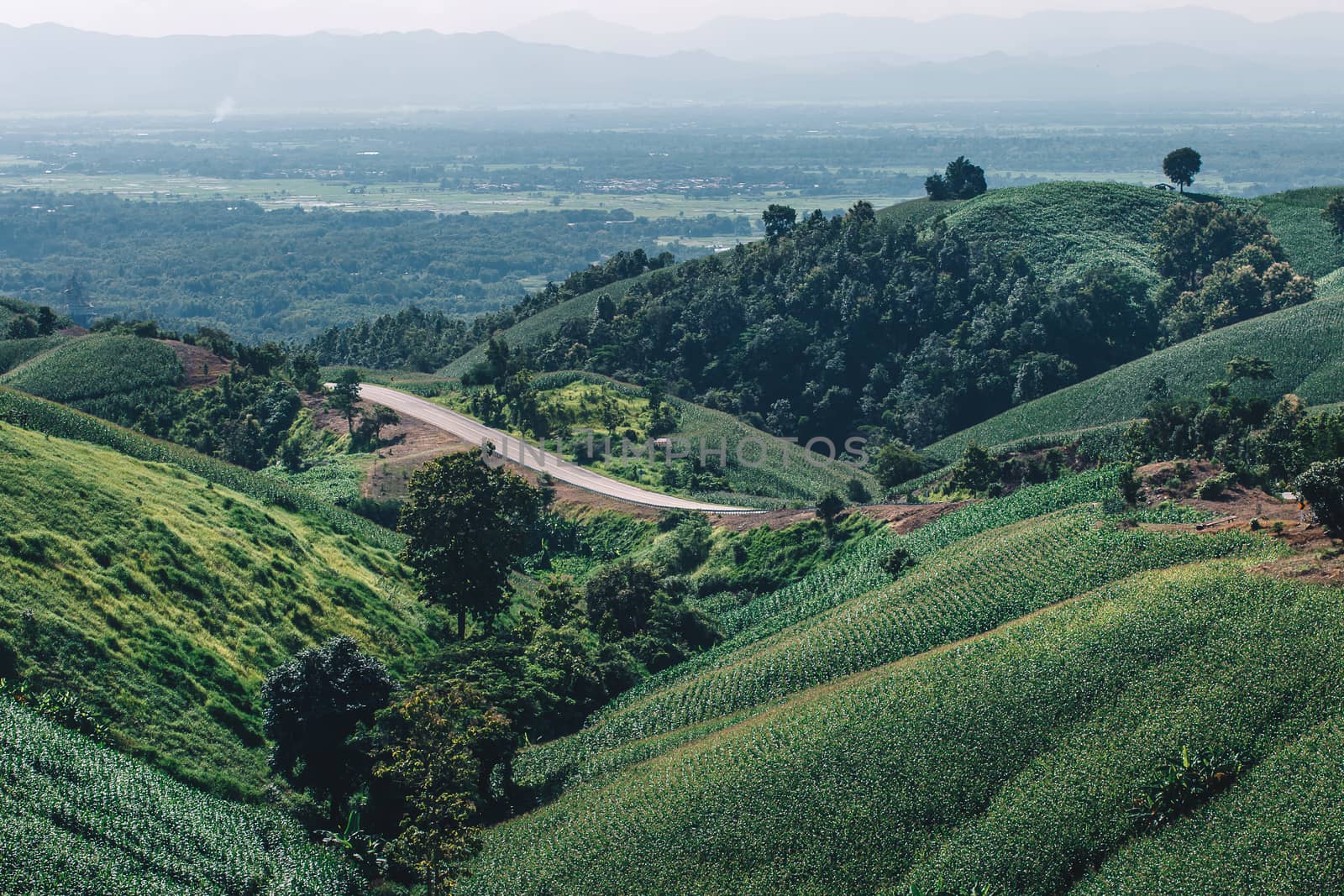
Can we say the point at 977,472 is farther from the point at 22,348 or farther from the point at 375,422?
the point at 22,348

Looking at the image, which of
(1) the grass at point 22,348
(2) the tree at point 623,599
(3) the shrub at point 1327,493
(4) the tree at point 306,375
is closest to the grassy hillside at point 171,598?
(2) the tree at point 623,599

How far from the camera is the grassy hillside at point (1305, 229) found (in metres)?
140

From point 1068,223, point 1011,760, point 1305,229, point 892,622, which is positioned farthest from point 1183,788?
point 1305,229

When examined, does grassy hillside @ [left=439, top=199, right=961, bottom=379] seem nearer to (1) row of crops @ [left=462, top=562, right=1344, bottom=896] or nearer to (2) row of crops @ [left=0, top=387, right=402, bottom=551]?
(2) row of crops @ [left=0, top=387, right=402, bottom=551]

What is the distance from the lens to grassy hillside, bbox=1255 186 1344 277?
140263mm

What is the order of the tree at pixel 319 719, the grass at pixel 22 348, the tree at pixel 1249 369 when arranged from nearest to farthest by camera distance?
the tree at pixel 319 719, the tree at pixel 1249 369, the grass at pixel 22 348

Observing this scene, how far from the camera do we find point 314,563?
69.0m

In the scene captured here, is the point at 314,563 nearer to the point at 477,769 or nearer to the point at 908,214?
the point at 477,769

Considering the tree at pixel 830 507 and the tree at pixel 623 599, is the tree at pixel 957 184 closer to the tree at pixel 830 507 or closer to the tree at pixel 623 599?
the tree at pixel 830 507

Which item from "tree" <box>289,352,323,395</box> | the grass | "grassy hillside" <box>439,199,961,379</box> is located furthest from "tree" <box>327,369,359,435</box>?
"grassy hillside" <box>439,199,961,379</box>

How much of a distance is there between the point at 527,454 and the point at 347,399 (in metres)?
18.9

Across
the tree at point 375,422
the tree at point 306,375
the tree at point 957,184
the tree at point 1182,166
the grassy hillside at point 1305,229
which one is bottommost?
the tree at point 375,422

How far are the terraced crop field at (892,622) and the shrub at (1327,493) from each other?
2.72 metres

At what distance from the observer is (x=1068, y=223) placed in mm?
153500
